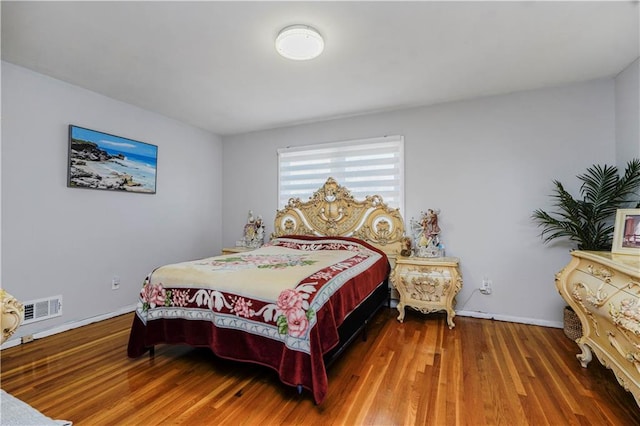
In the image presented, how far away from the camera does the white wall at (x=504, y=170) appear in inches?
117

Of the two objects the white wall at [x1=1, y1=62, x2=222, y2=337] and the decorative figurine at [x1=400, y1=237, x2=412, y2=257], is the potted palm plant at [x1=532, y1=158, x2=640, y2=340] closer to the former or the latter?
the decorative figurine at [x1=400, y1=237, x2=412, y2=257]

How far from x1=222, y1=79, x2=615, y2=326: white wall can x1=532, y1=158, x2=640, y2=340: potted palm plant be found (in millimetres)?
235

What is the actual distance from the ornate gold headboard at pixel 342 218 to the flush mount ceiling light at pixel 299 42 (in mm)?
1969

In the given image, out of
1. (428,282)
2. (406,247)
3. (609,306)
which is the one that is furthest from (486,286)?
(609,306)

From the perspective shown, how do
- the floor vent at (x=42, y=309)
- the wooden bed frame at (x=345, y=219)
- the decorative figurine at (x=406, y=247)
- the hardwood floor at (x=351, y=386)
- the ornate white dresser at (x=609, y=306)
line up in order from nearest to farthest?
the ornate white dresser at (x=609, y=306) → the hardwood floor at (x=351, y=386) → the floor vent at (x=42, y=309) → the decorative figurine at (x=406, y=247) → the wooden bed frame at (x=345, y=219)

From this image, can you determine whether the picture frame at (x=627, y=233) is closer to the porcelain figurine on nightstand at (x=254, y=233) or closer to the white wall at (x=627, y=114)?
the white wall at (x=627, y=114)

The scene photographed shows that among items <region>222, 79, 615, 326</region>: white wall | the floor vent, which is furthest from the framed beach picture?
<region>222, 79, 615, 326</region>: white wall

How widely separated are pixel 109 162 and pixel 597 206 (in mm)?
4822

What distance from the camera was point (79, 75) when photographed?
278 cm

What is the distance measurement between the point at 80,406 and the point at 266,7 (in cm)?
267

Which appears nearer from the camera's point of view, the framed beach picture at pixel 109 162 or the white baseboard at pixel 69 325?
the white baseboard at pixel 69 325

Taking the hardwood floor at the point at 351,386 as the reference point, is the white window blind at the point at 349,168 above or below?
above

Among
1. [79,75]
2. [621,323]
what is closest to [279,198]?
[79,75]

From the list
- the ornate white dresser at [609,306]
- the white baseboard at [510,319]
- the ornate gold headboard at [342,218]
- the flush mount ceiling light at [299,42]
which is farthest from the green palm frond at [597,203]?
the flush mount ceiling light at [299,42]
